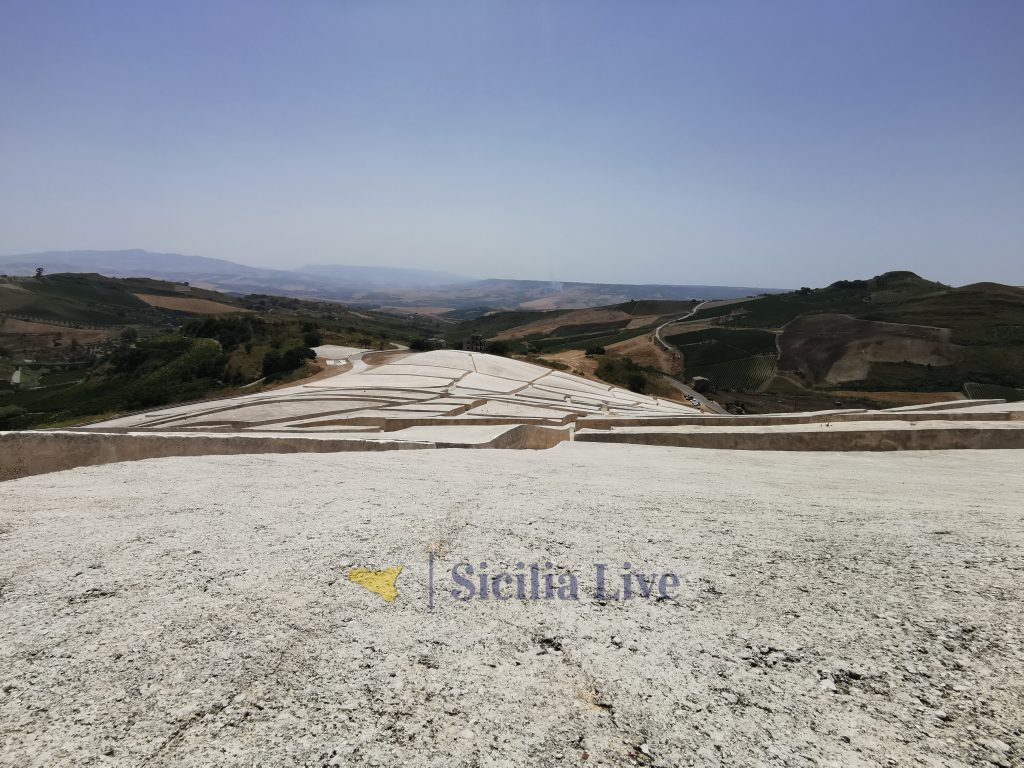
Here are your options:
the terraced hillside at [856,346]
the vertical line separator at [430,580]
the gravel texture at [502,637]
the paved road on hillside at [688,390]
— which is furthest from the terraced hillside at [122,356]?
the vertical line separator at [430,580]

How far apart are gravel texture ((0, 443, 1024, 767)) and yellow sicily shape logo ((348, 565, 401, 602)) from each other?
2.9 inches

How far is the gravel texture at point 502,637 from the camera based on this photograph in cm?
224

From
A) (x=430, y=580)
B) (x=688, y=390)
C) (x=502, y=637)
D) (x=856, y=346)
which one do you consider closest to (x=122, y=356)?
(x=688, y=390)

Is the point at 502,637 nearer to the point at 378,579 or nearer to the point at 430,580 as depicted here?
the point at 430,580

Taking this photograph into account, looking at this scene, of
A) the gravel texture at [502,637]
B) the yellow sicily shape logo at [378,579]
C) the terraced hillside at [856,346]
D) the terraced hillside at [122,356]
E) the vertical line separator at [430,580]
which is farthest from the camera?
the terraced hillside at [856,346]

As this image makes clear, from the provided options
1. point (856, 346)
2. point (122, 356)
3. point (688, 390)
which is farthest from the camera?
point (856, 346)

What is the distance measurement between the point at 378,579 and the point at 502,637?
1.07m

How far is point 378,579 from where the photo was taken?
362cm

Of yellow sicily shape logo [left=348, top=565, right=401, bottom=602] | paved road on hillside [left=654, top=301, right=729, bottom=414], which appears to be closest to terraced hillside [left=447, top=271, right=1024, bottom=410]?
paved road on hillside [left=654, top=301, right=729, bottom=414]

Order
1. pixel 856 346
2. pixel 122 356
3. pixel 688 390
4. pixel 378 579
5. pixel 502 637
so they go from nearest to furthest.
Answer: pixel 502 637 < pixel 378 579 < pixel 122 356 < pixel 688 390 < pixel 856 346

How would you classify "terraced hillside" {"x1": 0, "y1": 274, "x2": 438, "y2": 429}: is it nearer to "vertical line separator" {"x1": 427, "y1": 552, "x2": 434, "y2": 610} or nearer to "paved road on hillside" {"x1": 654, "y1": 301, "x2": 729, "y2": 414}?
"paved road on hillside" {"x1": 654, "y1": 301, "x2": 729, "y2": 414}

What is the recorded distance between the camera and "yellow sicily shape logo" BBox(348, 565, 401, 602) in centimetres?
345

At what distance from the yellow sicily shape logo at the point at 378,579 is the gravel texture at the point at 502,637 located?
74 mm

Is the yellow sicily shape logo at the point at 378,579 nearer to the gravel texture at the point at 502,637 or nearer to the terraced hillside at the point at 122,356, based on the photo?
the gravel texture at the point at 502,637
